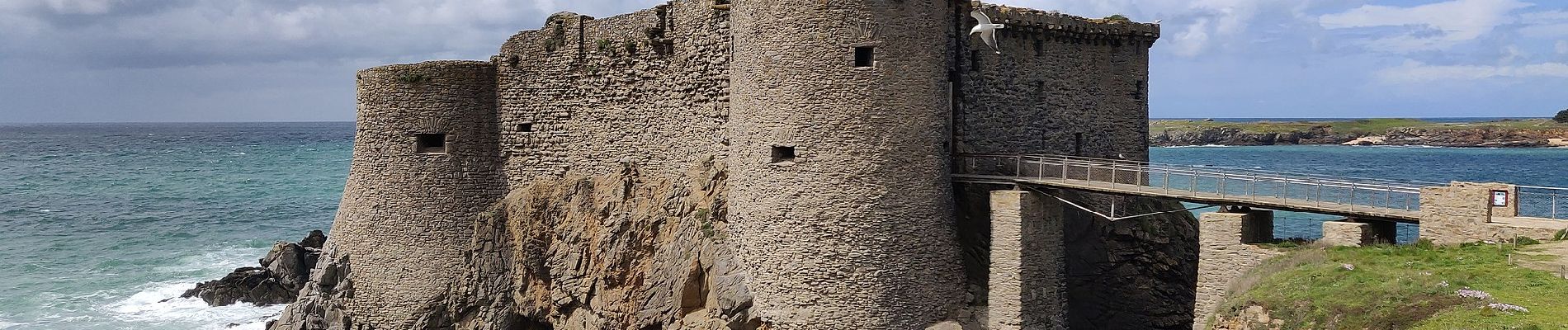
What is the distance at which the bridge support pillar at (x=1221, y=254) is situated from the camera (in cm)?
2147

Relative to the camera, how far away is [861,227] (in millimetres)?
23266

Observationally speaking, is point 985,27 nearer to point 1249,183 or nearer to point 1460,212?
point 1249,183

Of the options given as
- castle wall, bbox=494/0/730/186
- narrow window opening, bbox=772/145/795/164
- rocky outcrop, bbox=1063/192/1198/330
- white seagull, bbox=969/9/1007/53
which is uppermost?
white seagull, bbox=969/9/1007/53

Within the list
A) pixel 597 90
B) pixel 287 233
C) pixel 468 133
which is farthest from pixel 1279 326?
pixel 287 233

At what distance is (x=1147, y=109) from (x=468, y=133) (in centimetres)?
1724

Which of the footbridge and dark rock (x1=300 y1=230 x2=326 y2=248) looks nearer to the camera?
the footbridge

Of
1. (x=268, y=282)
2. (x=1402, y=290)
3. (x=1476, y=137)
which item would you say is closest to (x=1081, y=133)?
(x=1402, y=290)

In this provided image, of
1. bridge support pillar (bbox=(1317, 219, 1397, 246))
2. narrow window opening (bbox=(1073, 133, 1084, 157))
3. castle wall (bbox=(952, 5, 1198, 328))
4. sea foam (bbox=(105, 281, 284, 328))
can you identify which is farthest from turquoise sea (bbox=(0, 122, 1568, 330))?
bridge support pillar (bbox=(1317, 219, 1397, 246))

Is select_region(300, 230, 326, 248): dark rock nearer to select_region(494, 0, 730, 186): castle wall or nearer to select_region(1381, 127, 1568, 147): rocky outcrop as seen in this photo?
select_region(494, 0, 730, 186): castle wall

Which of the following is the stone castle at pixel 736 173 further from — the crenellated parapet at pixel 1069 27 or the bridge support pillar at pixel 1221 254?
the bridge support pillar at pixel 1221 254

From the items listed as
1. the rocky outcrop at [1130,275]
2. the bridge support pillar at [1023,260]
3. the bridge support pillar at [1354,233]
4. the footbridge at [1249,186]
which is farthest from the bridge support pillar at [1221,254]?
the rocky outcrop at [1130,275]

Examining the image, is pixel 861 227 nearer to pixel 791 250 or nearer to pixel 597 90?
pixel 791 250

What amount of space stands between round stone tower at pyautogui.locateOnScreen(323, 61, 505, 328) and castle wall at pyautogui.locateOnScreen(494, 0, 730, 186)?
71cm

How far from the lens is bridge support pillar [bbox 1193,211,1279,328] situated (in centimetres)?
2147
